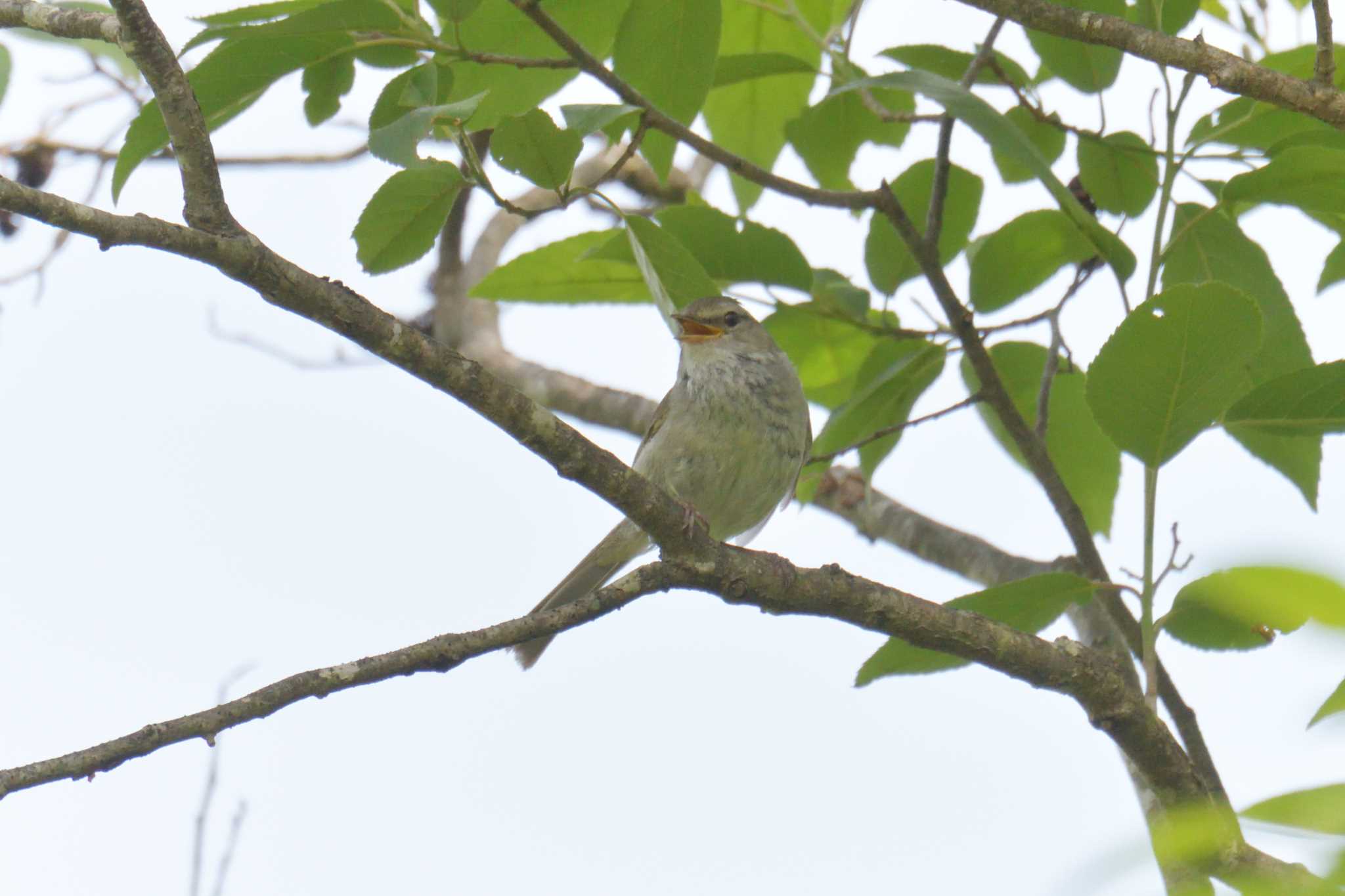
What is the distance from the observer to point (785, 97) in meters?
4.75

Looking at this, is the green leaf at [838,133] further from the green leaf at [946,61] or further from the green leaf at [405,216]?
the green leaf at [405,216]

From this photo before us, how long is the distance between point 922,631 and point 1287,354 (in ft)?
4.40

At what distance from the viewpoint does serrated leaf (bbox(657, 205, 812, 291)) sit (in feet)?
13.8

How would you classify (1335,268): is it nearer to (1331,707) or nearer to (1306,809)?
(1331,707)

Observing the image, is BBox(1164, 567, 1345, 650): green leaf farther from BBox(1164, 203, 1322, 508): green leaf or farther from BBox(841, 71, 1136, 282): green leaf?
BBox(1164, 203, 1322, 508): green leaf

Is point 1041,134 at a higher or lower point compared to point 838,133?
lower

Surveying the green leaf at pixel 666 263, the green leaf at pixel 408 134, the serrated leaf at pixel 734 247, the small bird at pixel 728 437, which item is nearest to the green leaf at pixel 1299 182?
the serrated leaf at pixel 734 247

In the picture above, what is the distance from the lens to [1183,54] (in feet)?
10.0

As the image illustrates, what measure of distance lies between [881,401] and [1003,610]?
104cm

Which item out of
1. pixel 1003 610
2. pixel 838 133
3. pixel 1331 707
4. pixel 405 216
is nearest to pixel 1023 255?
pixel 838 133

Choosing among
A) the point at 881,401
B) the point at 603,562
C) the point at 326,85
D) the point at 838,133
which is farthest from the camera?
the point at 603,562

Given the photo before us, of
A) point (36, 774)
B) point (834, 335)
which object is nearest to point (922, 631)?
point (834, 335)

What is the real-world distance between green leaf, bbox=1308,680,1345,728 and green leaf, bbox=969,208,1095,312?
3.06 m

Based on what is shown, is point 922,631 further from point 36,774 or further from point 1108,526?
point 36,774
